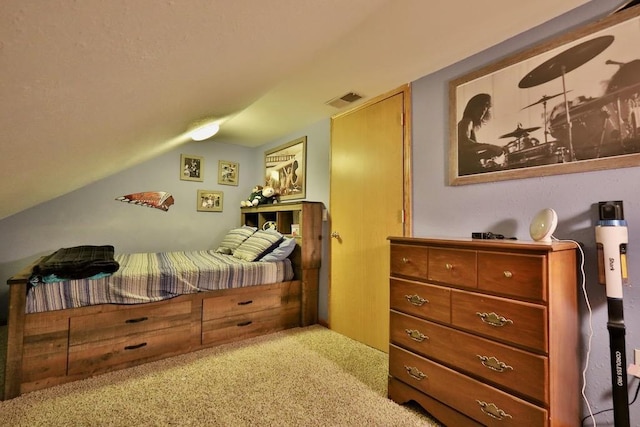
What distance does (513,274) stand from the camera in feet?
4.15

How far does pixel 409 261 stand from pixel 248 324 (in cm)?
168

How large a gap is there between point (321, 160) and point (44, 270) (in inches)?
94.8

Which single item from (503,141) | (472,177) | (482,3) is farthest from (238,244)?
(482,3)

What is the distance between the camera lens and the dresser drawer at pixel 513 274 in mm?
1189

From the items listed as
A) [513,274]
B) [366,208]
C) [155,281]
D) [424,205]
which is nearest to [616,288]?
[513,274]

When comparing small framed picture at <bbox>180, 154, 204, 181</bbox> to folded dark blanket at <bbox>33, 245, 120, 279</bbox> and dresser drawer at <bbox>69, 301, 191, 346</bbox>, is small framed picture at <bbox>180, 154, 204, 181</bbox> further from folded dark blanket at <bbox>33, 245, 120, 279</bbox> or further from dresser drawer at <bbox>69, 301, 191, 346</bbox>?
dresser drawer at <bbox>69, 301, 191, 346</bbox>

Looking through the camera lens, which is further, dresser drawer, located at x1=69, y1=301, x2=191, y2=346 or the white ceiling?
dresser drawer, located at x1=69, y1=301, x2=191, y2=346

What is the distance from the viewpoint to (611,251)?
1.25 meters

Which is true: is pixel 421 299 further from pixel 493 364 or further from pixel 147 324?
pixel 147 324

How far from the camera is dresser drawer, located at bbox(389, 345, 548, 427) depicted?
1.22 m

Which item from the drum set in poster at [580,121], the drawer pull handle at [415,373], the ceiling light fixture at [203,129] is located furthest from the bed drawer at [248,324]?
the drum set in poster at [580,121]

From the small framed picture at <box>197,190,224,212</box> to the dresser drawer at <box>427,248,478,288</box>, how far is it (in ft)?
10.6

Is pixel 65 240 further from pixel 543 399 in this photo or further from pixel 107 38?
pixel 543 399

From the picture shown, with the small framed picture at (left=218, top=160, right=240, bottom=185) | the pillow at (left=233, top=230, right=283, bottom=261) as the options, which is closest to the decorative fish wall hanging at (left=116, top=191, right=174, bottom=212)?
the small framed picture at (left=218, top=160, right=240, bottom=185)
